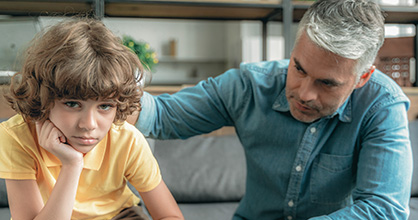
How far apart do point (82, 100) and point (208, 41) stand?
5947 millimetres

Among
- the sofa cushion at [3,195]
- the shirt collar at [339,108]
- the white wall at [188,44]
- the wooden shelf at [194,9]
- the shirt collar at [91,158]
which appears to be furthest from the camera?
the white wall at [188,44]

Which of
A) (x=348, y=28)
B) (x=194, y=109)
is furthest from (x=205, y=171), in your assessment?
(x=348, y=28)

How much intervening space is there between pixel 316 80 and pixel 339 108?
6.4 inches

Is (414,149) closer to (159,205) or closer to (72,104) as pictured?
(159,205)

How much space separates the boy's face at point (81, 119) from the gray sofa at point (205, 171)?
3.19ft

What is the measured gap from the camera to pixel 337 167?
1.18 m

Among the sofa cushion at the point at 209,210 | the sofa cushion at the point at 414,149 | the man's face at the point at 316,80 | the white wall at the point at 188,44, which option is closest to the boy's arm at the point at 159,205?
the man's face at the point at 316,80

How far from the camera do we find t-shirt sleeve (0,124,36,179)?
2.85ft

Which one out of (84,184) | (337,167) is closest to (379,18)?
(337,167)

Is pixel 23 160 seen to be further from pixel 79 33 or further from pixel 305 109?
pixel 305 109

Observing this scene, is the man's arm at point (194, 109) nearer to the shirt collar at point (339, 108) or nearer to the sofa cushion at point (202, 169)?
the shirt collar at point (339, 108)

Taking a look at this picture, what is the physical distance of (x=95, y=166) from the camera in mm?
953

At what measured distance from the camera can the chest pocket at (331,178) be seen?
3.86ft

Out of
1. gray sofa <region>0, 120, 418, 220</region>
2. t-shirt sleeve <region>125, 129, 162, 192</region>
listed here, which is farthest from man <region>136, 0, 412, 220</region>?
gray sofa <region>0, 120, 418, 220</region>
